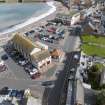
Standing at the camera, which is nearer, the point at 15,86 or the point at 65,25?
the point at 15,86

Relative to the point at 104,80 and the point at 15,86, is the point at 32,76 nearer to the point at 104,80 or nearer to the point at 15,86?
the point at 15,86

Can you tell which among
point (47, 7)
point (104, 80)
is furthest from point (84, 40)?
point (47, 7)

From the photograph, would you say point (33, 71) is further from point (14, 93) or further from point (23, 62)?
point (14, 93)

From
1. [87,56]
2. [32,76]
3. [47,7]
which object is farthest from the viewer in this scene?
[47,7]

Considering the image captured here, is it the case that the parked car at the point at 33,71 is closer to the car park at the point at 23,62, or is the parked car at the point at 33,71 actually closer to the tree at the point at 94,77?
the car park at the point at 23,62

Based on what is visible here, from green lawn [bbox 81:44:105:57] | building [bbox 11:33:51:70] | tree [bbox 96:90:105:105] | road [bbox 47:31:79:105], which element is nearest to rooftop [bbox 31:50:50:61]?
building [bbox 11:33:51:70]

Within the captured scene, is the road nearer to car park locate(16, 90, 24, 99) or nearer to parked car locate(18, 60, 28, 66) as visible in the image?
car park locate(16, 90, 24, 99)
